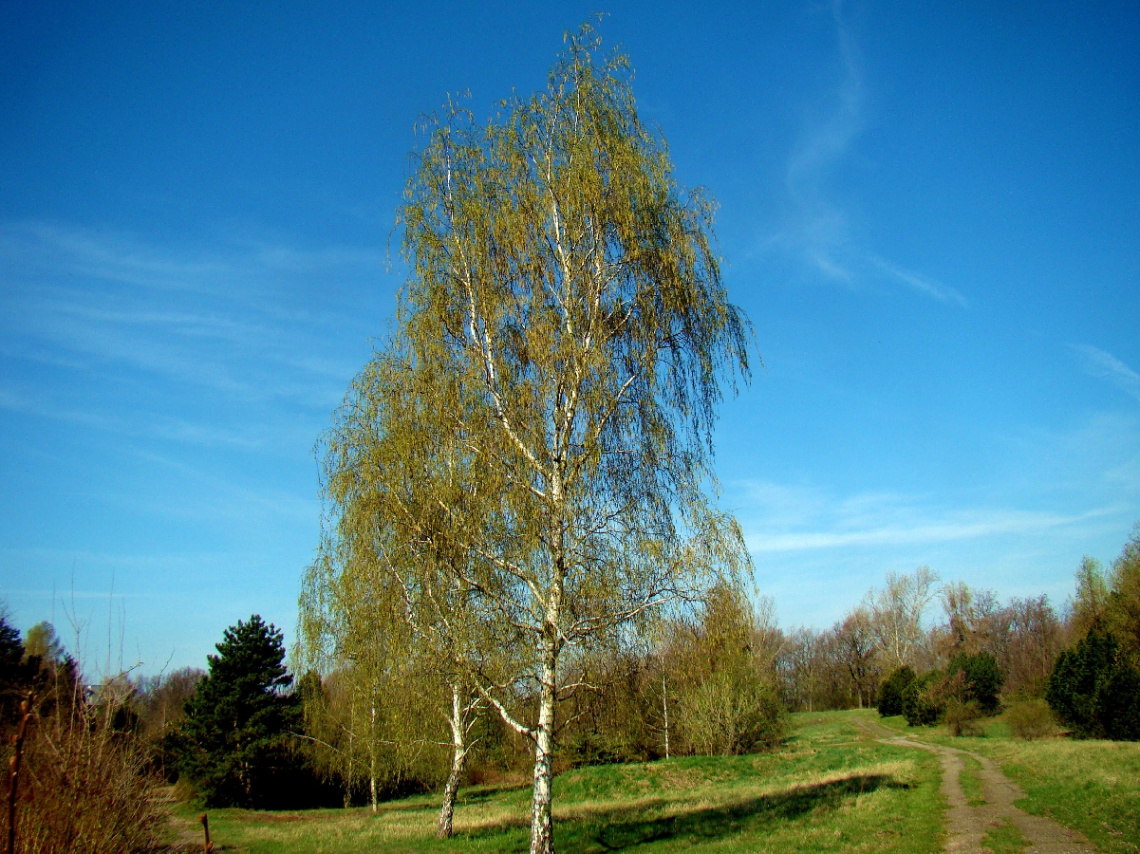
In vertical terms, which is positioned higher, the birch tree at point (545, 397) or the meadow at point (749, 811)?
the birch tree at point (545, 397)

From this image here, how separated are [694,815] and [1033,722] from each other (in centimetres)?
2982

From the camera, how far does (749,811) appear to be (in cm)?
1573

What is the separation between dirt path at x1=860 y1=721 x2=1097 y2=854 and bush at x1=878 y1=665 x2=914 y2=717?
40643 millimetres

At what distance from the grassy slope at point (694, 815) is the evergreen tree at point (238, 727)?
124 inches

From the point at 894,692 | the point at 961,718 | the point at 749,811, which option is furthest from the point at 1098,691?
the point at 894,692

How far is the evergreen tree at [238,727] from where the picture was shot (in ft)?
105

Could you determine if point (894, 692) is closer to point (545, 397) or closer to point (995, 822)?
point (995, 822)

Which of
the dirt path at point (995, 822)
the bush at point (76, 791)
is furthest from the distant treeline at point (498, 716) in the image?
the dirt path at point (995, 822)

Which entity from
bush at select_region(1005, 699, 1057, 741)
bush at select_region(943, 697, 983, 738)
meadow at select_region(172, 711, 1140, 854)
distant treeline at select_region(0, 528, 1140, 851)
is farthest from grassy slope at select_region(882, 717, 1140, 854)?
bush at select_region(943, 697, 983, 738)

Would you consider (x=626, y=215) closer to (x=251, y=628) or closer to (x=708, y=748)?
(x=708, y=748)

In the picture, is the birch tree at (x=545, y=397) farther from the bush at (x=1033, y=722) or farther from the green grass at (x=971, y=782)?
the bush at (x=1033, y=722)

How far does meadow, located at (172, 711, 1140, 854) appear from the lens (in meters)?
11.7

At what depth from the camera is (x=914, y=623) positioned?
74312 millimetres

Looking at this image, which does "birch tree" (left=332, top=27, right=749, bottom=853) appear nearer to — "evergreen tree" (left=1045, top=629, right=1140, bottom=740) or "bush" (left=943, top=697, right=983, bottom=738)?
"evergreen tree" (left=1045, top=629, right=1140, bottom=740)
